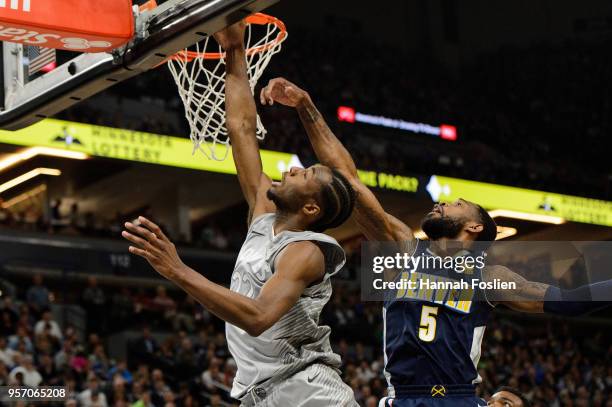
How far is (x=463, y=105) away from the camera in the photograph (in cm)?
2702

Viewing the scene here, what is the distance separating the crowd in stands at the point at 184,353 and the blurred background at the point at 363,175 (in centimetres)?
4

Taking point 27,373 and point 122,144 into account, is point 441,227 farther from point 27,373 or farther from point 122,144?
point 122,144

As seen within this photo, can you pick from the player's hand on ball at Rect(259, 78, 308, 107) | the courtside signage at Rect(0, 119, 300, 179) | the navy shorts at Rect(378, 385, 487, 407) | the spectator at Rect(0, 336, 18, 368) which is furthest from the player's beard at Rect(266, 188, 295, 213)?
the courtside signage at Rect(0, 119, 300, 179)

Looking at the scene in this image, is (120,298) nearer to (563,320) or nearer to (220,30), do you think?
(563,320)

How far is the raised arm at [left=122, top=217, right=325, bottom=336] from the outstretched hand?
126 centimetres

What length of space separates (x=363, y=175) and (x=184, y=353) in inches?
227

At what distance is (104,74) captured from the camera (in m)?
4.70

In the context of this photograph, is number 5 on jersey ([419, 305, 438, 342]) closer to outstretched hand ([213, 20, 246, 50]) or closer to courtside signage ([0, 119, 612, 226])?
outstretched hand ([213, 20, 246, 50])

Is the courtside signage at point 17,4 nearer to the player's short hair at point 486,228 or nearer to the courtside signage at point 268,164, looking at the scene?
the player's short hair at point 486,228

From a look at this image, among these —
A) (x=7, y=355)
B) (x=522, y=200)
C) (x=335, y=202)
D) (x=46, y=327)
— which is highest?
(x=522, y=200)

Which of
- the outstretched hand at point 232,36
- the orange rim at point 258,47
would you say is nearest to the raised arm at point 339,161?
the outstretched hand at point 232,36

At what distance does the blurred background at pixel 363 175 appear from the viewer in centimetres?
1400

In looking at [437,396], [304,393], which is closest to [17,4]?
[304,393]

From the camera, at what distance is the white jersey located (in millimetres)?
3748
